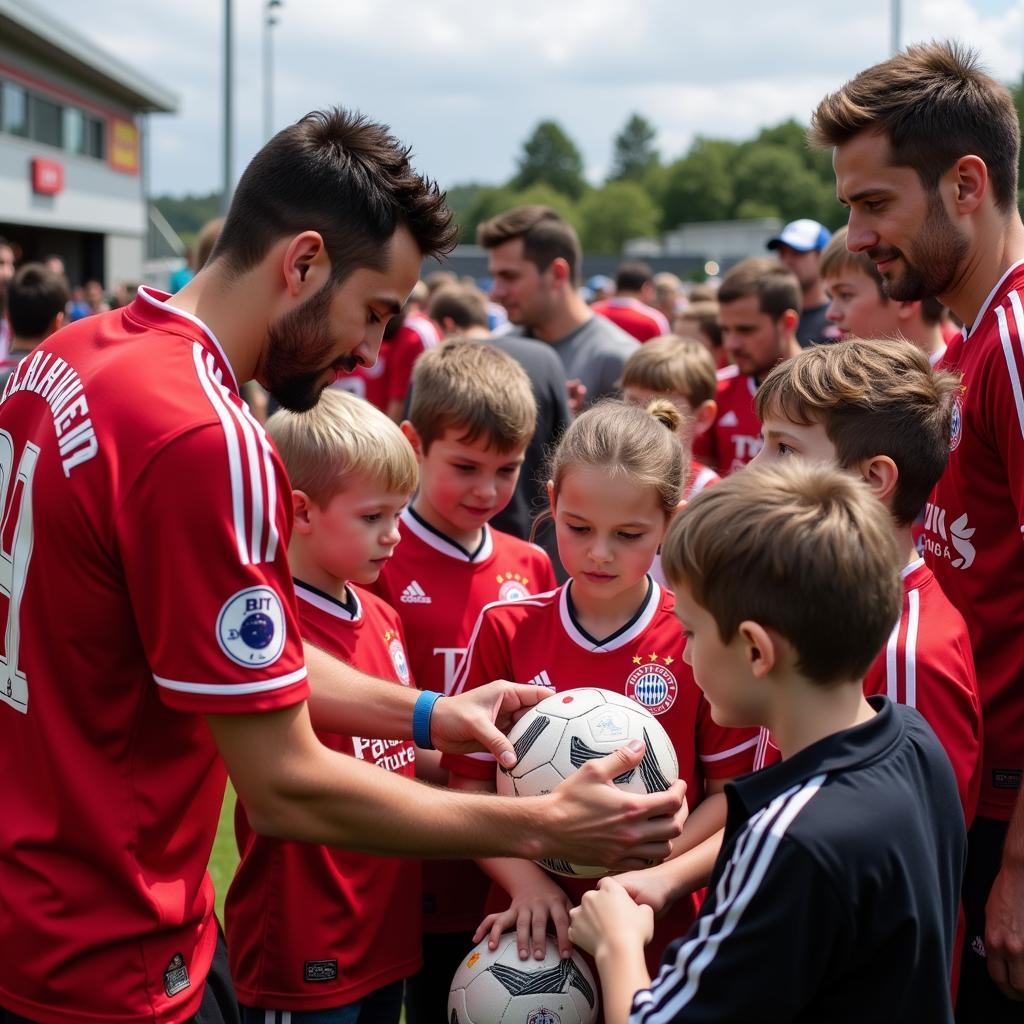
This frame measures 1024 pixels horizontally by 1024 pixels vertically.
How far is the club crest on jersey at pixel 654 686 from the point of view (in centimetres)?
318

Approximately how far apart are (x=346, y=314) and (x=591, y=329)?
462 cm

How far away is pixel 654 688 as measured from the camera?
126 inches

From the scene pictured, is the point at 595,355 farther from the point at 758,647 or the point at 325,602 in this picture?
the point at 758,647

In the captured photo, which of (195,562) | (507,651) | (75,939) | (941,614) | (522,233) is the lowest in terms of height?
(75,939)

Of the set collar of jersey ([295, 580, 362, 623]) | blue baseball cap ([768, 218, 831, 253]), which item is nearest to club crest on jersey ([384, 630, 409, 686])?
collar of jersey ([295, 580, 362, 623])

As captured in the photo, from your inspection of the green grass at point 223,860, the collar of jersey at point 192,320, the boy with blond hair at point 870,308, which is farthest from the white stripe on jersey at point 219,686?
the boy with blond hair at point 870,308

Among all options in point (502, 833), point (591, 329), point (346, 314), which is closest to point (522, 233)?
point (591, 329)

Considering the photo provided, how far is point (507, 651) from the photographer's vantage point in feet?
11.1

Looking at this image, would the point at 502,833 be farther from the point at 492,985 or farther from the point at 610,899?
the point at 492,985

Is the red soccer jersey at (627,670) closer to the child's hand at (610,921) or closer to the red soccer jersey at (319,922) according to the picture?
the red soccer jersey at (319,922)

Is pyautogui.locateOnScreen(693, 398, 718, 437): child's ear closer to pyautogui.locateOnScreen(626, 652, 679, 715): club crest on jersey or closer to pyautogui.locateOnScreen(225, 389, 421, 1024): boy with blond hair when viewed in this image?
pyautogui.locateOnScreen(225, 389, 421, 1024): boy with blond hair

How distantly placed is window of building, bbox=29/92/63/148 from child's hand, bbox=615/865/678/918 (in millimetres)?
38853

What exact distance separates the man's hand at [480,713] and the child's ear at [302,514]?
75 cm

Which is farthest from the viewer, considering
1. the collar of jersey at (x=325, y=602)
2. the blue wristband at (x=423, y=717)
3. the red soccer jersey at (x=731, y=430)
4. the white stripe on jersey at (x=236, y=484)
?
the red soccer jersey at (x=731, y=430)
